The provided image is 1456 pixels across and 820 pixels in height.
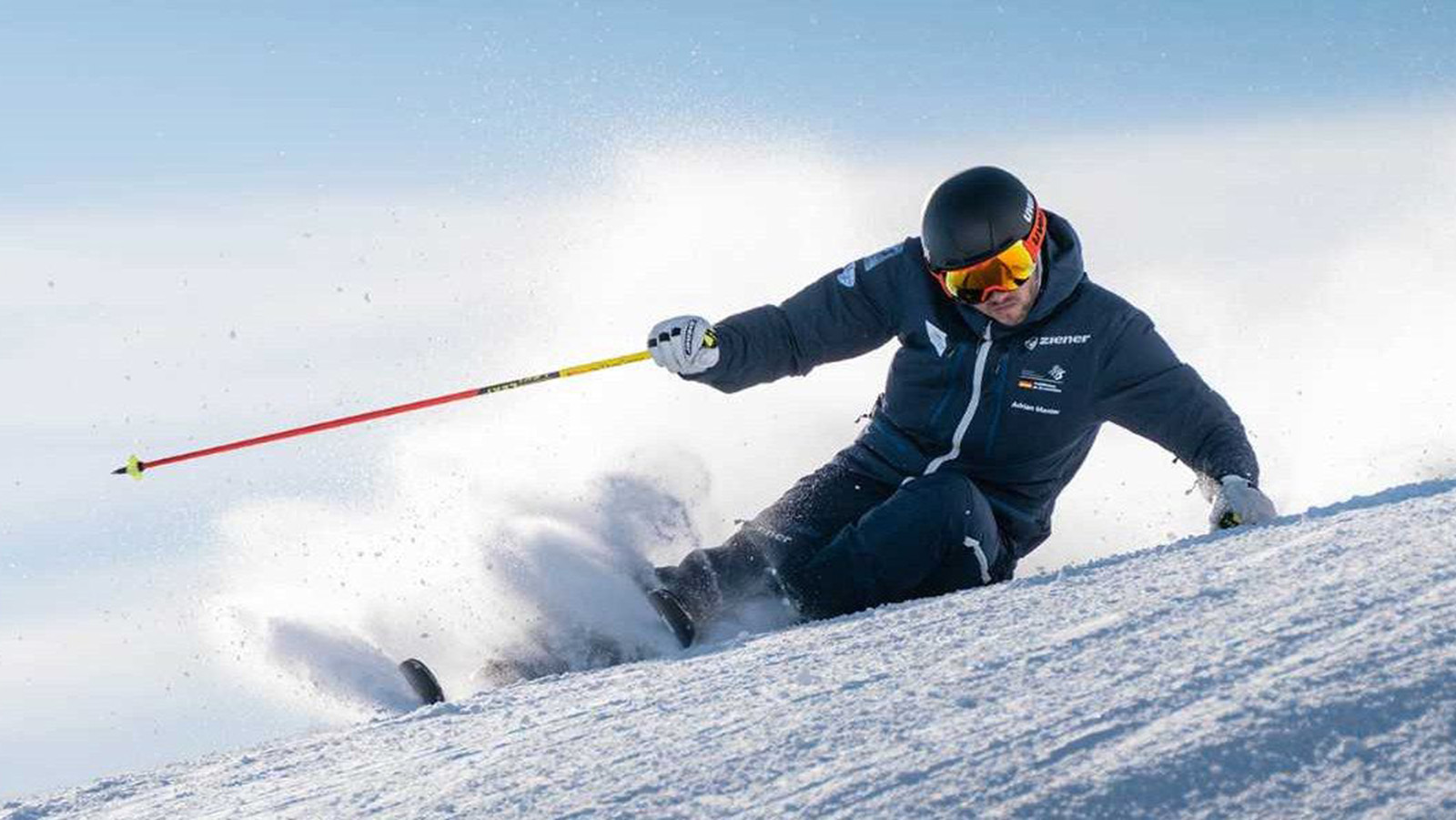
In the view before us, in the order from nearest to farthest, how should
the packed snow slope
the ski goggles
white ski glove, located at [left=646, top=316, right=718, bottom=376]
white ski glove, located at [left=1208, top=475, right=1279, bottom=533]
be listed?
the packed snow slope
white ski glove, located at [left=1208, top=475, right=1279, bottom=533]
the ski goggles
white ski glove, located at [left=646, top=316, right=718, bottom=376]

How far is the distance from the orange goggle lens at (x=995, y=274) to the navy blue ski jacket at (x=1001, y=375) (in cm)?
14

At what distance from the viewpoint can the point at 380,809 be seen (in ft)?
8.36

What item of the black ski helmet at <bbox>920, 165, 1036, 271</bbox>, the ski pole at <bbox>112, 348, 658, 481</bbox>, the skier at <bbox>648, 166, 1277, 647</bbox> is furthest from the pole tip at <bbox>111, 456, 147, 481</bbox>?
the black ski helmet at <bbox>920, 165, 1036, 271</bbox>

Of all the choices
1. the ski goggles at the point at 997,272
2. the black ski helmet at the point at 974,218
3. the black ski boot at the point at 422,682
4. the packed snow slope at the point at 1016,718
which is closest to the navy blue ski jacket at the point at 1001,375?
the ski goggles at the point at 997,272

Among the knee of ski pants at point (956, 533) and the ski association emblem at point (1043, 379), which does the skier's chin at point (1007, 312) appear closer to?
the ski association emblem at point (1043, 379)

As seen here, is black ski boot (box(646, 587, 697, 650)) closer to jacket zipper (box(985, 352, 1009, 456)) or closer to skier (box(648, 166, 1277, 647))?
skier (box(648, 166, 1277, 647))

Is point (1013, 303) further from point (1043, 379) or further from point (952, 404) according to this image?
point (952, 404)

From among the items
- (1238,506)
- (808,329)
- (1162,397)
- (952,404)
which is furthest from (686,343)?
(1238,506)

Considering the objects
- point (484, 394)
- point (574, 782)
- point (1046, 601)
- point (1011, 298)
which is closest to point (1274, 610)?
point (1046, 601)

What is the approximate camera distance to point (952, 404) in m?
4.73

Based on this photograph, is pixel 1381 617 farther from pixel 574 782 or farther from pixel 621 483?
pixel 621 483

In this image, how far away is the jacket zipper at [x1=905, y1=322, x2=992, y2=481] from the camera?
15.1ft

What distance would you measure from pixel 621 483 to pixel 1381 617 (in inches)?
148

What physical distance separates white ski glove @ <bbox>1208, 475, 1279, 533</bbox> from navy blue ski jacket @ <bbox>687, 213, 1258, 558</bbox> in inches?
6.3
